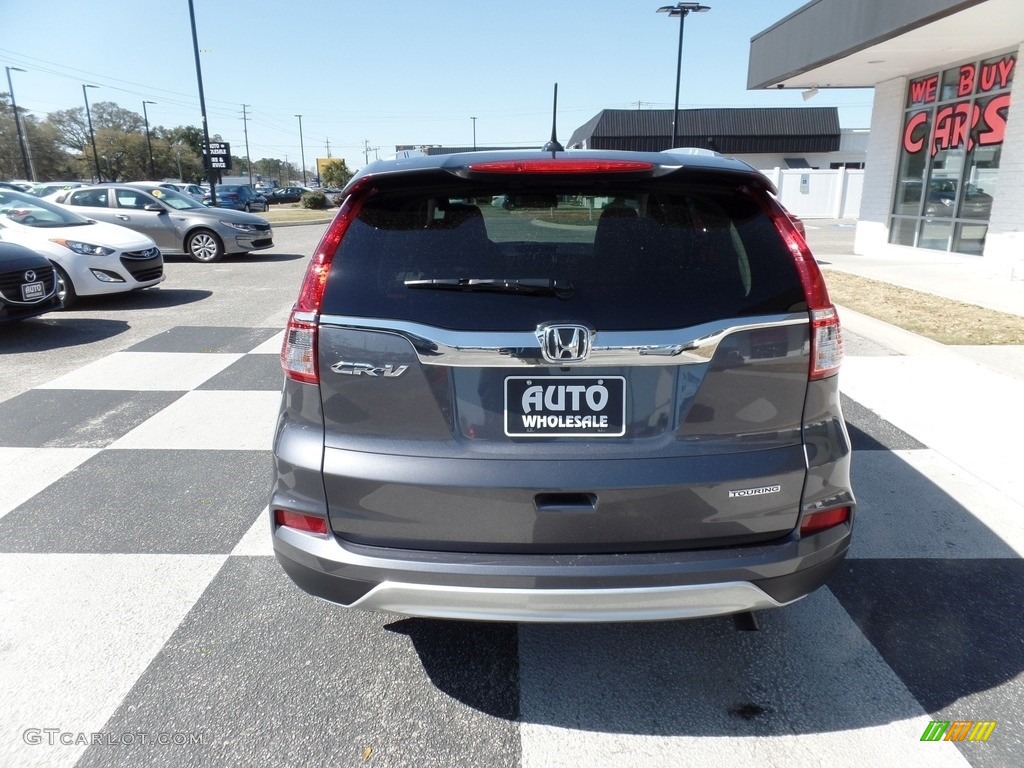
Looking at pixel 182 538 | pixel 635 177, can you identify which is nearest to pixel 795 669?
pixel 635 177

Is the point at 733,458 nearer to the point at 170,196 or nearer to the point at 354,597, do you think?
the point at 354,597

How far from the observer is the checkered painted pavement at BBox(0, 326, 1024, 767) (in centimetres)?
219

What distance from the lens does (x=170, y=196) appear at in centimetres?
1509

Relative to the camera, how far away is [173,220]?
46.3 feet

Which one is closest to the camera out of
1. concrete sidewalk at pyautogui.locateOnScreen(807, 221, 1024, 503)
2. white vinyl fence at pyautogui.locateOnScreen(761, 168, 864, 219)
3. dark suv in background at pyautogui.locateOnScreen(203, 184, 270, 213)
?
concrete sidewalk at pyautogui.locateOnScreen(807, 221, 1024, 503)

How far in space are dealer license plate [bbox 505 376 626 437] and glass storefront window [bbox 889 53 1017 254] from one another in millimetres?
13735

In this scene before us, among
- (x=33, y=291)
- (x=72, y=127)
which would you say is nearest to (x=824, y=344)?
(x=33, y=291)

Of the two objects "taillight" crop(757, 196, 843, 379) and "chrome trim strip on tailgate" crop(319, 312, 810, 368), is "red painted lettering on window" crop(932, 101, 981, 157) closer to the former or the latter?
"taillight" crop(757, 196, 843, 379)

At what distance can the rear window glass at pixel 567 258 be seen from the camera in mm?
2041

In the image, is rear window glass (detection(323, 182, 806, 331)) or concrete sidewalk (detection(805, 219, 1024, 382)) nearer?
rear window glass (detection(323, 182, 806, 331))

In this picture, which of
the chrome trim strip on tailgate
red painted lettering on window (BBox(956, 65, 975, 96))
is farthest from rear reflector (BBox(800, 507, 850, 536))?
red painted lettering on window (BBox(956, 65, 975, 96))

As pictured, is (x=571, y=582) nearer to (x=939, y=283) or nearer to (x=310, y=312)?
(x=310, y=312)

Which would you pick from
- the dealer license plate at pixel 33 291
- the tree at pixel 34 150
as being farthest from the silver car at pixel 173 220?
the tree at pixel 34 150

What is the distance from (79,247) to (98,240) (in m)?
0.40
